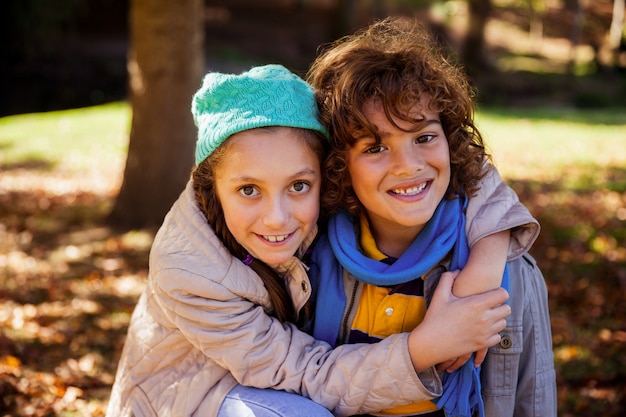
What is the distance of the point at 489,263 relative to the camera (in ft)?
8.05

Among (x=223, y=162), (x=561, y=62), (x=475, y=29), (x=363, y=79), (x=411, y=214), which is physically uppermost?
(x=363, y=79)

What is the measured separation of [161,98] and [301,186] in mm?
4302

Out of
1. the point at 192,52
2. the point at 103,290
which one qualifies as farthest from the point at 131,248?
the point at 192,52

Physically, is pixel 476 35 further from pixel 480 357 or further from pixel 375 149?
pixel 480 357

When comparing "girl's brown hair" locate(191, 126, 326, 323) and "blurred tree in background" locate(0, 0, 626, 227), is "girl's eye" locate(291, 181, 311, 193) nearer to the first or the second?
"girl's brown hair" locate(191, 126, 326, 323)

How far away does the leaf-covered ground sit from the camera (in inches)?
161

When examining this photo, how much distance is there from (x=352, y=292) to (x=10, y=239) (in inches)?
210

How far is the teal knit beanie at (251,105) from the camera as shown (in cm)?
238

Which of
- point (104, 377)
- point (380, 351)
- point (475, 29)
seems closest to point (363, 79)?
point (380, 351)

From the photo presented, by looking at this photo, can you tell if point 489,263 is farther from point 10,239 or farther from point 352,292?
point 10,239

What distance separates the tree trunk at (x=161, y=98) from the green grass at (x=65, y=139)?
10.0 ft

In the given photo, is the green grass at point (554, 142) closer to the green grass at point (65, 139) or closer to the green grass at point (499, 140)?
the green grass at point (499, 140)

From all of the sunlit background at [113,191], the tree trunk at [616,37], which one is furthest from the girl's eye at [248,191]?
the tree trunk at [616,37]

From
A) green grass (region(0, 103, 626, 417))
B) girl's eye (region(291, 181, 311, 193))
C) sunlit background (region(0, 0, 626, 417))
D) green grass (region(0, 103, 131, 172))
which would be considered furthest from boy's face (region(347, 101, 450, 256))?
green grass (region(0, 103, 131, 172))
